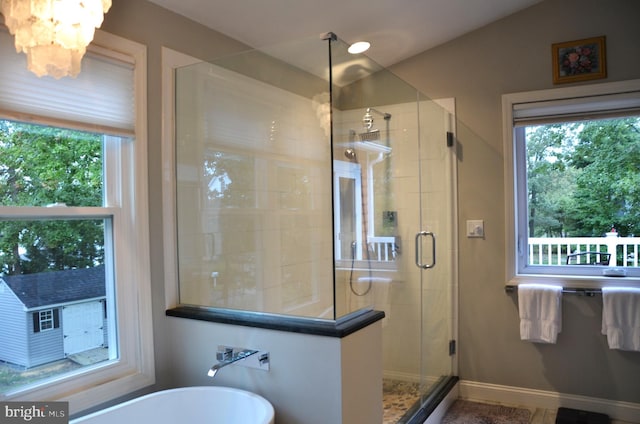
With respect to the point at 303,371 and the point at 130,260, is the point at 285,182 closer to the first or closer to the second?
the point at 130,260

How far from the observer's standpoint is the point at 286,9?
2.45 m

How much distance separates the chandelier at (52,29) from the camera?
57.4 inches

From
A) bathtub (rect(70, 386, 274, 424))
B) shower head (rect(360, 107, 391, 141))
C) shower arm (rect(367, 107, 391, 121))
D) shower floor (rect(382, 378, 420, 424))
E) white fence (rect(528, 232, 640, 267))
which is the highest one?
shower arm (rect(367, 107, 391, 121))

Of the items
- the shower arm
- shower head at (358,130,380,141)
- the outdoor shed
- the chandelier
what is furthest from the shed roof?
the shower arm

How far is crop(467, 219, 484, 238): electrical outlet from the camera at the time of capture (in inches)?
129

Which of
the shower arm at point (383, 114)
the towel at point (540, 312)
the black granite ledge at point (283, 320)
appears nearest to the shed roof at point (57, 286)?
the black granite ledge at point (283, 320)

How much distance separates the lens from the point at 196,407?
2023mm

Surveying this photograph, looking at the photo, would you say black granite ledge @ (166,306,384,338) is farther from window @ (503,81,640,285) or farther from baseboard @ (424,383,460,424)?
window @ (503,81,640,285)

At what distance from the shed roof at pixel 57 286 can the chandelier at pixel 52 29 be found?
30.1 inches

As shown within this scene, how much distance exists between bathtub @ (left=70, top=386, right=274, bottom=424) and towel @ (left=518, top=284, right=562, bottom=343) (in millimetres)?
1896

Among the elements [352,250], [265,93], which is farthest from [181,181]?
[352,250]

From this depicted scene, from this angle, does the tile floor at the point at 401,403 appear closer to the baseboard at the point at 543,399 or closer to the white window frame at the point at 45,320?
the baseboard at the point at 543,399

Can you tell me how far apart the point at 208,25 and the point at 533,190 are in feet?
7.55

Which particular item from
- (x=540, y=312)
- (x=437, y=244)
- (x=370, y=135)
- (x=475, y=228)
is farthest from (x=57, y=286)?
(x=540, y=312)
